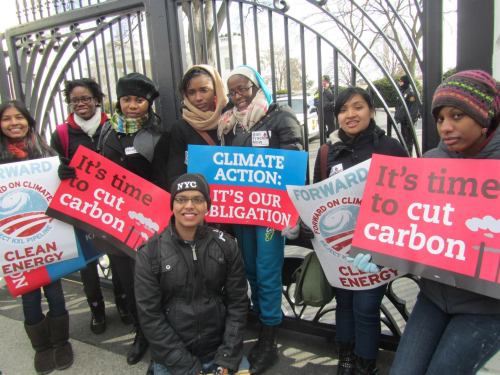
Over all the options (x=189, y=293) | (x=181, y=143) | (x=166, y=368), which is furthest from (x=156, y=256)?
(x=181, y=143)

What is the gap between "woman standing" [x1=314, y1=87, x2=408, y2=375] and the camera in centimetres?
215

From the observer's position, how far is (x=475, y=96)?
1.56m

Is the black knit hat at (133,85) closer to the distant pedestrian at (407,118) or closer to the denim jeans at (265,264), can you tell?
the denim jeans at (265,264)

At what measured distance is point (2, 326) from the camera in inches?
139

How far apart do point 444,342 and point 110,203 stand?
84.5 inches

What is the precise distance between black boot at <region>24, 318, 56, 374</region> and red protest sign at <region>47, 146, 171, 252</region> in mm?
768

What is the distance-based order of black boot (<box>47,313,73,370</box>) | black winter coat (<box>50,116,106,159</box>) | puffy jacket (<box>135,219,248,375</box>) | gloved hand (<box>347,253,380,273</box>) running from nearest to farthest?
1. gloved hand (<box>347,253,380,273</box>)
2. puffy jacket (<box>135,219,248,375</box>)
3. black boot (<box>47,313,73,370</box>)
4. black winter coat (<box>50,116,106,159</box>)

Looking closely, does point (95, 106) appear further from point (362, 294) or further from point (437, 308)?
point (437, 308)

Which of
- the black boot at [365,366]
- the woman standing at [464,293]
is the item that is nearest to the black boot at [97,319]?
the black boot at [365,366]

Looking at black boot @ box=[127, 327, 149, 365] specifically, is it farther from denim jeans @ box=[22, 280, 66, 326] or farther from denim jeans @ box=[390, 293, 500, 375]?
denim jeans @ box=[390, 293, 500, 375]

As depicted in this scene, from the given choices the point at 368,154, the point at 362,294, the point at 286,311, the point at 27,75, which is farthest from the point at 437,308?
the point at 27,75

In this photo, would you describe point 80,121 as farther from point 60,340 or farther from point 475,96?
point 475,96

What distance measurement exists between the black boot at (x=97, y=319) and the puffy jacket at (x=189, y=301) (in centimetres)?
139

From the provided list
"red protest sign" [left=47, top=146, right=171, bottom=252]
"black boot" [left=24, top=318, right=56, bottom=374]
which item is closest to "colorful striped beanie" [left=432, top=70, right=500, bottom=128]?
"red protest sign" [left=47, top=146, right=171, bottom=252]
